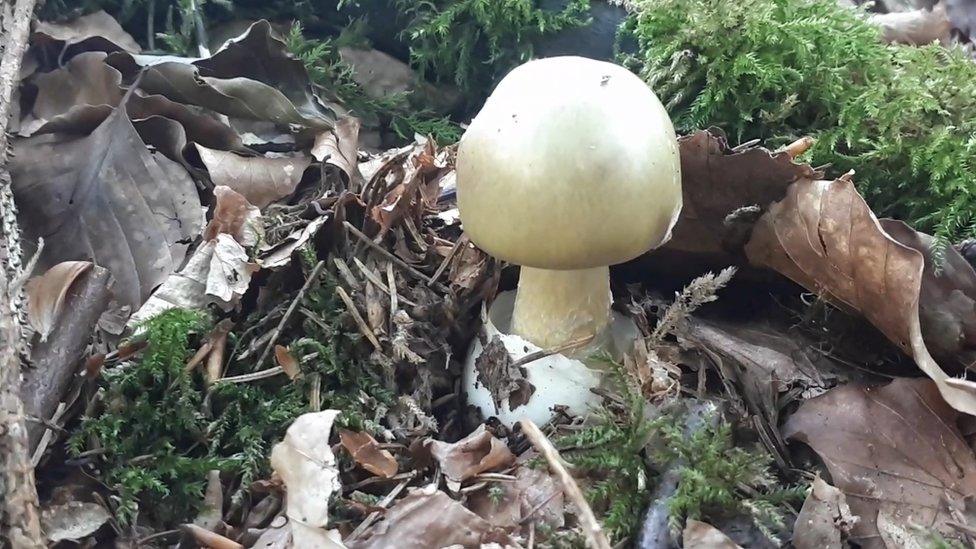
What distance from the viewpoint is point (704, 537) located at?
56.8 inches

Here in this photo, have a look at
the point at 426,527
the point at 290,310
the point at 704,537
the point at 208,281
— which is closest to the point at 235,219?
the point at 208,281

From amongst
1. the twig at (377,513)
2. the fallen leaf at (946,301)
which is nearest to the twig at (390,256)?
the twig at (377,513)

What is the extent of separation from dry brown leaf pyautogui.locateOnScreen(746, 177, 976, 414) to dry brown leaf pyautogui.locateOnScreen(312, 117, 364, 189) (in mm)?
1210

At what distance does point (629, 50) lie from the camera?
9.84ft

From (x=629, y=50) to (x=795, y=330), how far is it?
1.42 metres

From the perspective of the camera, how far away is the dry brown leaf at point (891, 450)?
1.57m

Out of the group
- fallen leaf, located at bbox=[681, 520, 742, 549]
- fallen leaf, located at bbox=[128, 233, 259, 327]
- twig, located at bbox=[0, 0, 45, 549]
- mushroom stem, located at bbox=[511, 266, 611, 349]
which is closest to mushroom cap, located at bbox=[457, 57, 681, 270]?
mushroom stem, located at bbox=[511, 266, 611, 349]

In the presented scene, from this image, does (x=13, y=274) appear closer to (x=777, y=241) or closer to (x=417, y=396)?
(x=417, y=396)

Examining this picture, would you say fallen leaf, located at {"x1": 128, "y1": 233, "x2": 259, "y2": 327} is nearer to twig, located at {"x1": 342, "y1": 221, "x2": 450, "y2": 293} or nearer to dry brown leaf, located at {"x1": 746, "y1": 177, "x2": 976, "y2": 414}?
twig, located at {"x1": 342, "y1": 221, "x2": 450, "y2": 293}

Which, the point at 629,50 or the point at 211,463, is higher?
the point at 629,50

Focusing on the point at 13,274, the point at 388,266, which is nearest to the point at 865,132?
the point at 388,266

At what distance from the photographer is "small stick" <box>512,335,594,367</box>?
1950 millimetres

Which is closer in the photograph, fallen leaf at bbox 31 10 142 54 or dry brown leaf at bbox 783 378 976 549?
dry brown leaf at bbox 783 378 976 549

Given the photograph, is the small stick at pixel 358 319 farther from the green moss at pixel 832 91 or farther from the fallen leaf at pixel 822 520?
the green moss at pixel 832 91
